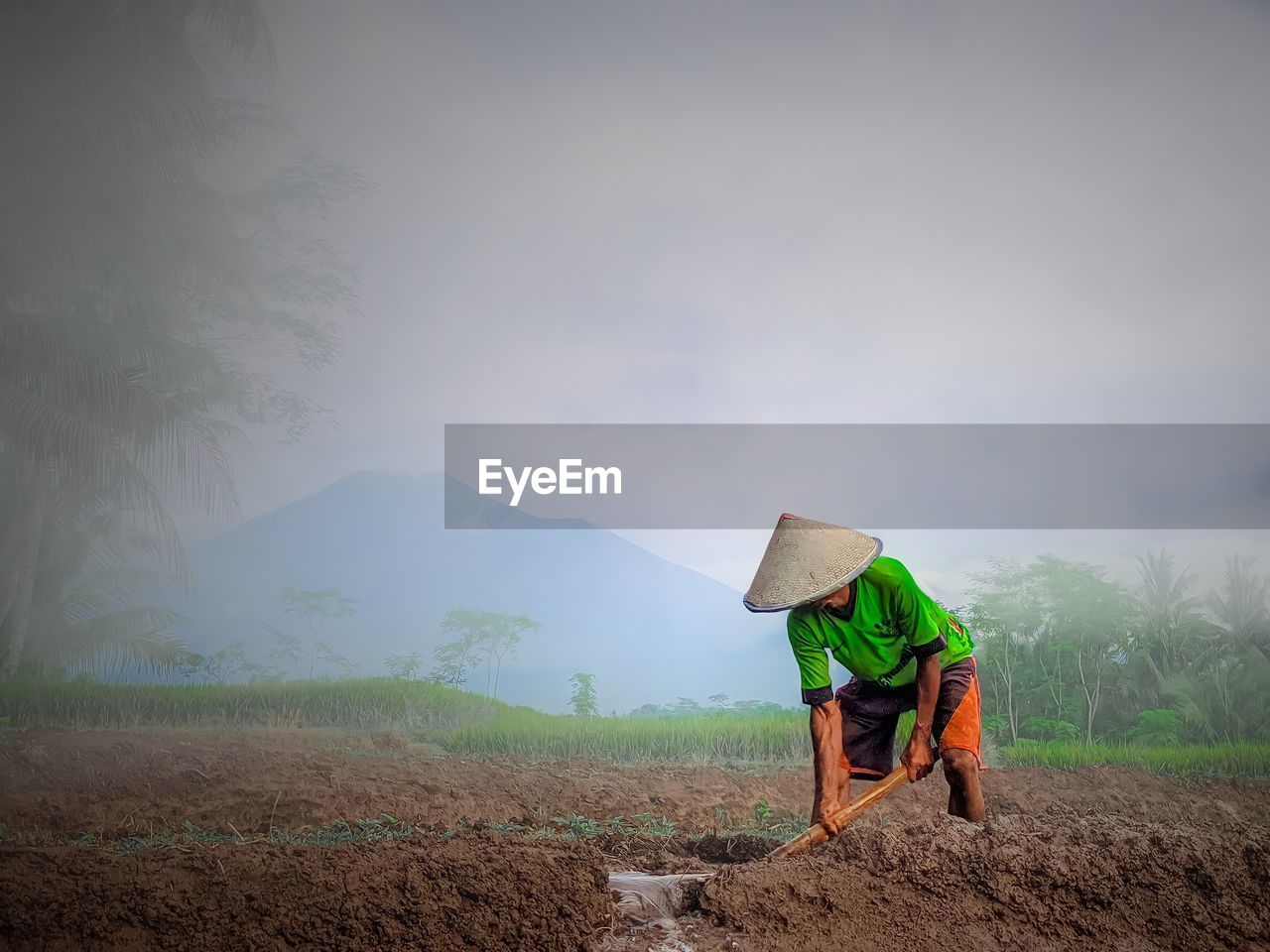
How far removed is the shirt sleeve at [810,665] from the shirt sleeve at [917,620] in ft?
0.85

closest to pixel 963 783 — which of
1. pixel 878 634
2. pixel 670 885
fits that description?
pixel 878 634

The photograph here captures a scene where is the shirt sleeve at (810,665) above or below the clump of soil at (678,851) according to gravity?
above

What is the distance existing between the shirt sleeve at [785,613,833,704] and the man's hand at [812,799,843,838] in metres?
0.31

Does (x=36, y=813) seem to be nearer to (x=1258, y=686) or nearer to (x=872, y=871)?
(x=872, y=871)

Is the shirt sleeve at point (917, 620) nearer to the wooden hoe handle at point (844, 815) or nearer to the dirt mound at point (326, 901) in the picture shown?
the wooden hoe handle at point (844, 815)

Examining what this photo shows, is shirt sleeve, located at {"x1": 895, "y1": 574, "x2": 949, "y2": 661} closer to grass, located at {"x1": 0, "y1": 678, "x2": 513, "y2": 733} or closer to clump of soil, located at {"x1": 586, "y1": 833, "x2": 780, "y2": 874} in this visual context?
clump of soil, located at {"x1": 586, "y1": 833, "x2": 780, "y2": 874}

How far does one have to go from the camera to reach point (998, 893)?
7.52ft

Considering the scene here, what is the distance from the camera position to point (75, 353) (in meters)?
7.45

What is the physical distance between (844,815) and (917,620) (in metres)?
0.62

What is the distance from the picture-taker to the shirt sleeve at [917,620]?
2.56 meters

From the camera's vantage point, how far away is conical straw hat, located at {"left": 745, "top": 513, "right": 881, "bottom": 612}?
2449mm

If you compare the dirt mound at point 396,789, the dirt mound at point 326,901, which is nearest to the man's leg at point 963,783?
the dirt mound at point 326,901

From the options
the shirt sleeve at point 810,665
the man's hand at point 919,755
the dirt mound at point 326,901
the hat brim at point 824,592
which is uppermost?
the hat brim at point 824,592

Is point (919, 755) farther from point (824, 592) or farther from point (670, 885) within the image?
point (670, 885)
